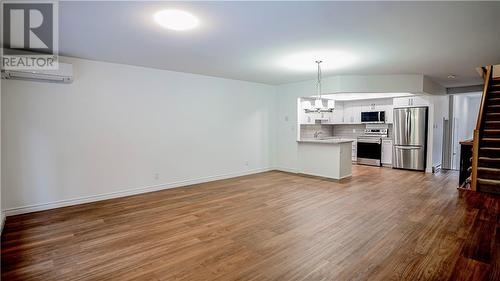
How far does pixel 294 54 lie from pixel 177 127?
2.85m

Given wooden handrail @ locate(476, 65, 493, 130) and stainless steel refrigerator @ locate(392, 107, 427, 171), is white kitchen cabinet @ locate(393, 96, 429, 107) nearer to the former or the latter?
stainless steel refrigerator @ locate(392, 107, 427, 171)

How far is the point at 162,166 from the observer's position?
5.20 m

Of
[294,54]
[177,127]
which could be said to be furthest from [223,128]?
[294,54]

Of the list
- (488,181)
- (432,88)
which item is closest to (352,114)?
(432,88)

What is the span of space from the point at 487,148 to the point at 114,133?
7.18 metres

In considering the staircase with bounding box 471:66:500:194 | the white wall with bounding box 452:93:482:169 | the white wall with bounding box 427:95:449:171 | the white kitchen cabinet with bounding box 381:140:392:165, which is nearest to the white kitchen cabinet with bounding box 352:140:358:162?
the white kitchen cabinet with bounding box 381:140:392:165

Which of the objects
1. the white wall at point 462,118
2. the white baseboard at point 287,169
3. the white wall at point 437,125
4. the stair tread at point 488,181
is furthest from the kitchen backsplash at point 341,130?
the stair tread at point 488,181

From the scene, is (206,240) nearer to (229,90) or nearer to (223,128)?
(223,128)

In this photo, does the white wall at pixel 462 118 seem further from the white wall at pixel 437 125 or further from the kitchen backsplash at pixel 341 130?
the kitchen backsplash at pixel 341 130

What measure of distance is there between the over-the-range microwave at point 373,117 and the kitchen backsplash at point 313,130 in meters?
1.26

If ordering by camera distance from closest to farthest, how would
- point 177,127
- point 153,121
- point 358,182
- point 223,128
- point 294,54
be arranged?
point 294,54 < point 153,121 < point 177,127 < point 358,182 < point 223,128

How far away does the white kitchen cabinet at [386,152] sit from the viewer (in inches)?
310

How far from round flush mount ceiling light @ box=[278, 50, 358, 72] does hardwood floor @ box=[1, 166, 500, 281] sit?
242 cm

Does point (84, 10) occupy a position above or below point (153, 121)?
above
